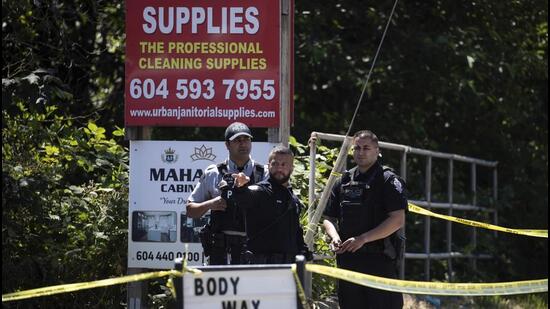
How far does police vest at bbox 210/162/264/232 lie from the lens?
630cm

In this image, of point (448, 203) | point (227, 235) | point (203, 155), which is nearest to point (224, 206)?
point (227, 235)

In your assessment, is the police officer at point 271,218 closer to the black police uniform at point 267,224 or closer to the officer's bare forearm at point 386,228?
the black police uniform at point 267,224

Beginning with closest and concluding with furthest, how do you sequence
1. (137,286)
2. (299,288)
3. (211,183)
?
(299,288) < (211,183) < (137,286)

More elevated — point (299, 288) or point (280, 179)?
point (280, 179)

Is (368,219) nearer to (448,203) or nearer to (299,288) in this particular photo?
(299,288)

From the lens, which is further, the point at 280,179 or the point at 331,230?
the point at 331,230

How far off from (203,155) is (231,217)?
4.76 feet

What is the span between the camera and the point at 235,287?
532 cm

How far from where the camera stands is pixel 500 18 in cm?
1337

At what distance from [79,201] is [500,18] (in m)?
7.59

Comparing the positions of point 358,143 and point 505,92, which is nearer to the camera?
point 358,143

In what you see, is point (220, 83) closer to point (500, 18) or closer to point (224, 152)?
point (224, 152)

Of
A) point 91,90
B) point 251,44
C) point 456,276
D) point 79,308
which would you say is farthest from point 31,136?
point 456,276

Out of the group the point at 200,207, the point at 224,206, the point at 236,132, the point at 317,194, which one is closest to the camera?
the point at 224,206
